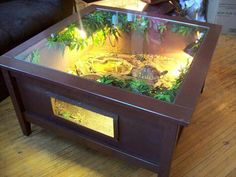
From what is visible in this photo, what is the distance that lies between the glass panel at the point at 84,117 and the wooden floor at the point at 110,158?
0.22m

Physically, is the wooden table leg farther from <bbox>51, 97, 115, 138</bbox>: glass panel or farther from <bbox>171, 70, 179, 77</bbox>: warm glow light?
<bbox>171, 70, 179, 77</bbox>: warm glow light

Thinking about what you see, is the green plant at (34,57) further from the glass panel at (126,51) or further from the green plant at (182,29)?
the green plant at (182,29)

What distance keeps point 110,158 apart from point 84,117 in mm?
280

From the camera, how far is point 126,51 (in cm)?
124

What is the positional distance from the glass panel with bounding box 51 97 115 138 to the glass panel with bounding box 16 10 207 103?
0.47 ft

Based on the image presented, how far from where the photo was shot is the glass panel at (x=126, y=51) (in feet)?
3.38

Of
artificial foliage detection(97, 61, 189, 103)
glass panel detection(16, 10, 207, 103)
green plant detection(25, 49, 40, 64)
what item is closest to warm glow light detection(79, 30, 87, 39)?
glass panel detection(16, 10, 207, 103)

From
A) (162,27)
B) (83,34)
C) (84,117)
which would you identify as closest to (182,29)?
(162,27)

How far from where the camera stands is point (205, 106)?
1524mm

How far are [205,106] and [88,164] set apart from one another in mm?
745

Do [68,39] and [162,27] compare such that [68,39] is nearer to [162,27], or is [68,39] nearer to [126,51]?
[126,51]

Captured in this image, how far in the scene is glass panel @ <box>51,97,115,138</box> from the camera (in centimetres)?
105

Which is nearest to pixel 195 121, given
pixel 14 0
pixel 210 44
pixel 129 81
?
pixel 210 44

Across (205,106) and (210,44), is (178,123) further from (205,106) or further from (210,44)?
(205,106)
